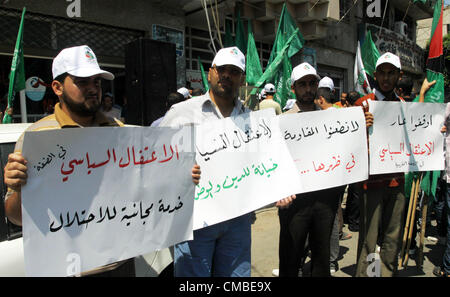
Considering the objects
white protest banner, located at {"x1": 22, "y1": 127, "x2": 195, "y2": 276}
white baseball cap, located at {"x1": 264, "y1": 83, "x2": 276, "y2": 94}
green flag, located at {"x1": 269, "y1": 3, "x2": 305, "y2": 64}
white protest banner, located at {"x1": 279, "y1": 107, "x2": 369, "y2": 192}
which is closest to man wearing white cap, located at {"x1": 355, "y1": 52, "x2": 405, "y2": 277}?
Result: white protest banner, located at {"x1": 279, "y1": 107, "x2": 369, "y2": 192}

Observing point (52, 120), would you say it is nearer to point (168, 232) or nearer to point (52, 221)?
point (52, 221)

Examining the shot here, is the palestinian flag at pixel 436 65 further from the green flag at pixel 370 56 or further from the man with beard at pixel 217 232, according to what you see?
the man with beard at pixel 217 232

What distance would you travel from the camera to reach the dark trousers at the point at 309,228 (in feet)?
8.38

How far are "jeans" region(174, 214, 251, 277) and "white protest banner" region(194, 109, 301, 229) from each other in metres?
0.12

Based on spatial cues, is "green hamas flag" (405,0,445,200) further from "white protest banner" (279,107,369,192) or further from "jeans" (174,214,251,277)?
"jeans" (174,214,251,277)

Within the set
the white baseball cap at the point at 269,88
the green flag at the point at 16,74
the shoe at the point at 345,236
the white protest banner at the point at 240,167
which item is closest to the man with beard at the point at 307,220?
the white protest banner at the point at 240,167

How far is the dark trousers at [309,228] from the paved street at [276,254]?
1.04m

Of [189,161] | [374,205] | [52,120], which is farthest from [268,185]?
[52,120]

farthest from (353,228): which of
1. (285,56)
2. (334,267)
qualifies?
(285,56)

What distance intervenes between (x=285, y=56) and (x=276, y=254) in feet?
13.5

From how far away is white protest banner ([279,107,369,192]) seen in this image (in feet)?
8.10

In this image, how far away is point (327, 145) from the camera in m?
2.59

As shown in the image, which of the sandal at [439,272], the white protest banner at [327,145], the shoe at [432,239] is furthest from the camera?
the shoe at [432,239]

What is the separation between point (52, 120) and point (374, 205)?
8.28 feet
